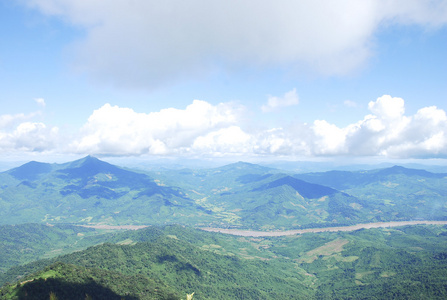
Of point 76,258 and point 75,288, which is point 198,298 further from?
point 75,288

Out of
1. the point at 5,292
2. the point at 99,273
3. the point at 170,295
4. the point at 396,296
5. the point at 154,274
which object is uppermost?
the point at 5,292

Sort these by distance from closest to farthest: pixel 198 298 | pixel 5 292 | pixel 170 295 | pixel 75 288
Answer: pixel 5 292 → pixel 75 288 → pixel 170 295 → pixel 198 298

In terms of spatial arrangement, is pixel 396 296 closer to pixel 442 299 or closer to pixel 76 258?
pixel 442 299

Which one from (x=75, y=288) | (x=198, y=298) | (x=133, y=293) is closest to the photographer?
(x=75, y=288)

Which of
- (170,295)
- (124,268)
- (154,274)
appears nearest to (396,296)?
(170,295)

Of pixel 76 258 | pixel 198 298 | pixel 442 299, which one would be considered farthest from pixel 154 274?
pixel 442 299

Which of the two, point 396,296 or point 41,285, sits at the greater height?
point 41,285

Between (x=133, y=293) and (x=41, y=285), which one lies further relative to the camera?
(x=133, y=293)
